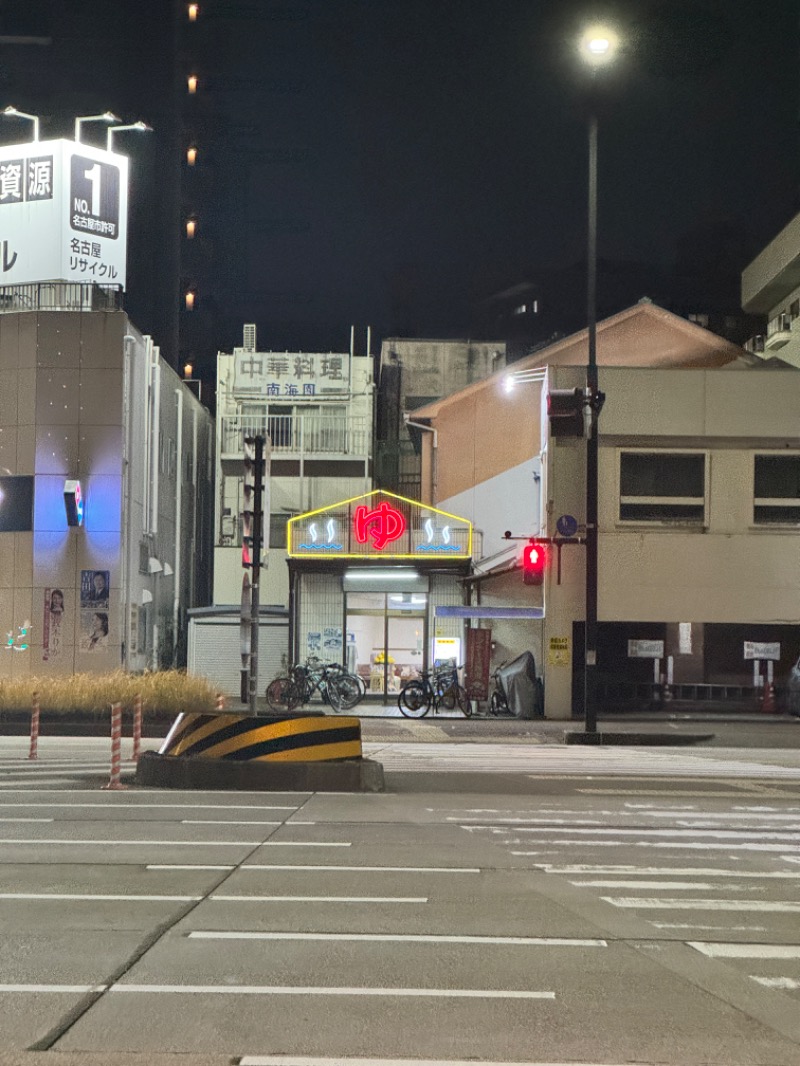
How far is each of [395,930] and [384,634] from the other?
96.8 feet

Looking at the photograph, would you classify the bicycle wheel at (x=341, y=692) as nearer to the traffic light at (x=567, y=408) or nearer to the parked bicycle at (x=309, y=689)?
the parked bicycle at (x=309, y=689)

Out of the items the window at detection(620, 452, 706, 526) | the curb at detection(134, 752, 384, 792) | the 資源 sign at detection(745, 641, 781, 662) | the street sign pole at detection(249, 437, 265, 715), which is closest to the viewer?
the curb at detection(134, 752, 384, 792)

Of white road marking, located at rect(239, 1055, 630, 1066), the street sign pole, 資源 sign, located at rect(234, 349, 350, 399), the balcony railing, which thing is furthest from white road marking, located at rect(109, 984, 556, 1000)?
資源 sign, located at rect(234, 349, 350, 399)

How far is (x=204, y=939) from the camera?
7.54m

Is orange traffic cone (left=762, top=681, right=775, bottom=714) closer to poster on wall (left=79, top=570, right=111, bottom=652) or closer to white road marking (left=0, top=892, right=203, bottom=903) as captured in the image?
poster on wall (left=79, top=570, right=111, bottom=652)

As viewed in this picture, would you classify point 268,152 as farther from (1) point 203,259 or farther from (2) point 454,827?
(2) point 454,827

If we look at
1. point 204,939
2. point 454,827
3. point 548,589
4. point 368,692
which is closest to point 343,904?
point 204,939

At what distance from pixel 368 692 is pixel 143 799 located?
22.7 metres

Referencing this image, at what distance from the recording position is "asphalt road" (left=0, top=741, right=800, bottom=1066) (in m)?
5.75

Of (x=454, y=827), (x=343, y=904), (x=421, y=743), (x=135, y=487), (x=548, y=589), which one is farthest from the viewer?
(x=135, y=487)

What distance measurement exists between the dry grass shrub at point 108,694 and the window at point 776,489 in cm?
1511

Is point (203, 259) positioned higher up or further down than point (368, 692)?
higher up

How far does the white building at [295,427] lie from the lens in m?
45.9

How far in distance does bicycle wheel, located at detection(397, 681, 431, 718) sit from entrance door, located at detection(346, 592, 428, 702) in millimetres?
5375
